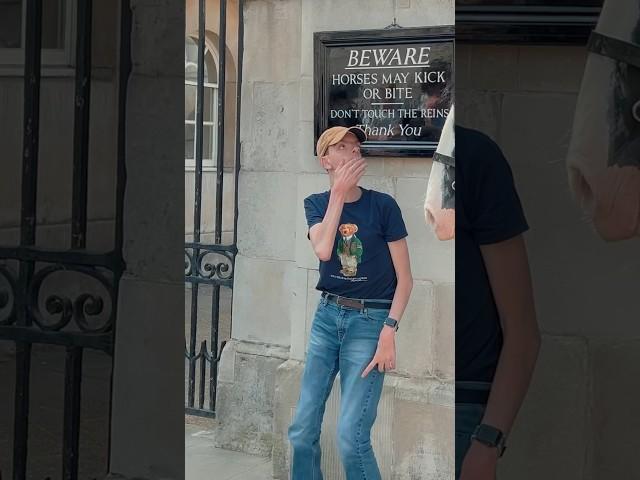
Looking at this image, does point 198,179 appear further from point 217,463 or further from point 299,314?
point 299,314

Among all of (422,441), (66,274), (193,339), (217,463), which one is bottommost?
(217,463)

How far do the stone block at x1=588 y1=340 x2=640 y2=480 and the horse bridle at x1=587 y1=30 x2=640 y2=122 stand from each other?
12.4 inches

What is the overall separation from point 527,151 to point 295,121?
130 cm

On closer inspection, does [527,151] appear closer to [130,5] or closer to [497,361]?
[497,361]

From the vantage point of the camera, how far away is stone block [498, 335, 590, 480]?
125 cm

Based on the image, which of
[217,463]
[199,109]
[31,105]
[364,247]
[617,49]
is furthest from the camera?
[199,109]

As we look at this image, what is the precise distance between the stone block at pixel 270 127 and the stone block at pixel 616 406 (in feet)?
4.36

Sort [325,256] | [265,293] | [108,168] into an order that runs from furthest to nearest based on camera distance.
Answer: [265,293] < [108,168] < [325,256]

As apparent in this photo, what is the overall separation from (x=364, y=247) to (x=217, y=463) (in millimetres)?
1121

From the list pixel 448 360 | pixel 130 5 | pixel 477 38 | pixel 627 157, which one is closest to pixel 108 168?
pixel 130 5

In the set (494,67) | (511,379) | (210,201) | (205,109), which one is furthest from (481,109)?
(210,201)

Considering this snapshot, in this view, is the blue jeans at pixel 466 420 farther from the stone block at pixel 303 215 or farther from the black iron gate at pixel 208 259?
the black iron gate at pixel 208 259

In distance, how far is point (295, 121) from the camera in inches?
96.6

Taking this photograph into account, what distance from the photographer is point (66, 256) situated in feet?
7.78
